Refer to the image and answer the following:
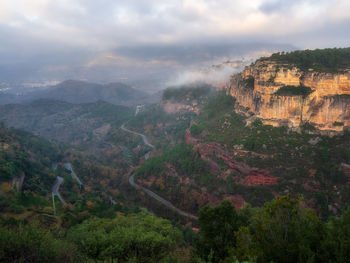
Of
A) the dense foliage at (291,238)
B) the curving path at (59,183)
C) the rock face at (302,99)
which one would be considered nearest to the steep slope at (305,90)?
the rock face at (302,99)

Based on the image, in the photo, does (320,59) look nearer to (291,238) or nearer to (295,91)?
(295,91)

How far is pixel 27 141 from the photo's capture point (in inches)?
3740

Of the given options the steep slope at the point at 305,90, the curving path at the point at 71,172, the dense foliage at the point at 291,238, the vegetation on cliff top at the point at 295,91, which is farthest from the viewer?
the curving path at the point at 71,172

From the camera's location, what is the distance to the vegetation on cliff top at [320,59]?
48669 mm

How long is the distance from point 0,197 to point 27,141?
6629 centimetres

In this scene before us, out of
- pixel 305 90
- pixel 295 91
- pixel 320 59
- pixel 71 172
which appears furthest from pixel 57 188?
pixel 320 59

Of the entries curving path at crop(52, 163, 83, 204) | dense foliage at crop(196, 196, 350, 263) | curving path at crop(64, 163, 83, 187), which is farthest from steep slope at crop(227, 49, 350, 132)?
curving path at crop(64, 163, 83, 187)

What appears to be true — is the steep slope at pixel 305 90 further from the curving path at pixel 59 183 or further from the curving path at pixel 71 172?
the curving path at pixel 71 172

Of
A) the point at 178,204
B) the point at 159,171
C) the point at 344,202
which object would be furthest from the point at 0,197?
the point at 344,202

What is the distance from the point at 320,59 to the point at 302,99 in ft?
43.5

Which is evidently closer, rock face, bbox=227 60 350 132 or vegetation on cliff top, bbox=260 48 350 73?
rock face, bbox=227 60 350 132

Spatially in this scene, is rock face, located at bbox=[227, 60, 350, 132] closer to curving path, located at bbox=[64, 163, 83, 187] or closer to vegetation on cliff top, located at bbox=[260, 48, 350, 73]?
vegetation on cliff top, located at bbox=[260, 48, 350, 73]

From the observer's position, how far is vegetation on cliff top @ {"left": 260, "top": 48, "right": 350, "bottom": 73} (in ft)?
160

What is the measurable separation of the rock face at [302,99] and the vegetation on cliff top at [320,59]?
2.37 m
